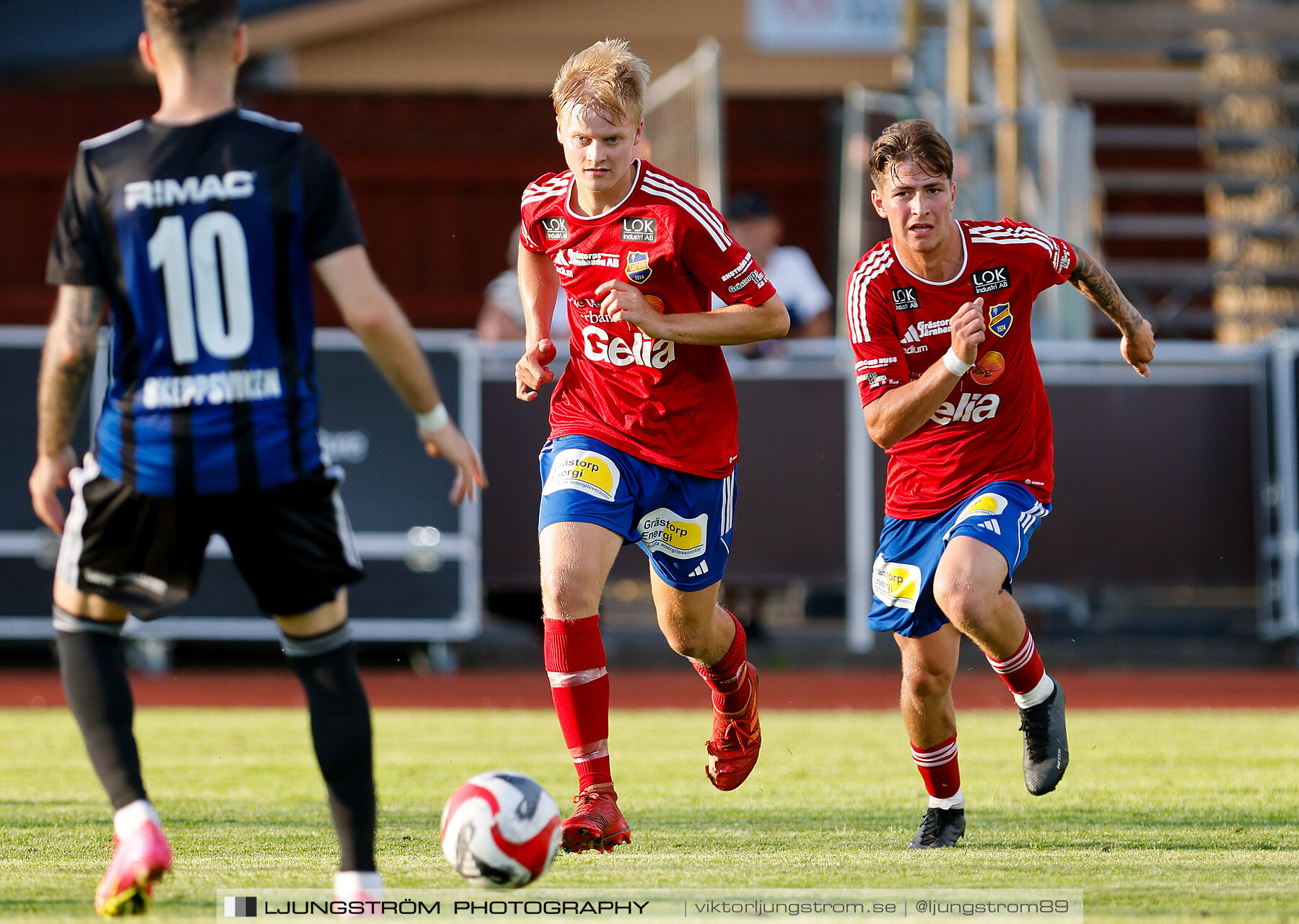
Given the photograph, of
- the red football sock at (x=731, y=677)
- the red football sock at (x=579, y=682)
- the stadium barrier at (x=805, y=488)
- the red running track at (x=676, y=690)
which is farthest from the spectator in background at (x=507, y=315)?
the red football sock at (x=579, y=682)

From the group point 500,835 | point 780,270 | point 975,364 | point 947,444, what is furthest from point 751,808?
point 780,270

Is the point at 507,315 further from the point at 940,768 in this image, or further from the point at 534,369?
the point at 940,768

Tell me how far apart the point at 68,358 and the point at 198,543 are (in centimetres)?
53

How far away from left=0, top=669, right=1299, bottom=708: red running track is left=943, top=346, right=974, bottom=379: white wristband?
18.1 ft

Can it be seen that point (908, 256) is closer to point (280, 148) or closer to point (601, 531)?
point (601, 531)

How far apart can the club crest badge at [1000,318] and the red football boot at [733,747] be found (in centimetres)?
154

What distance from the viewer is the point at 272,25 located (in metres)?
19.2

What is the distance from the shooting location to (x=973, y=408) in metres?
5.79

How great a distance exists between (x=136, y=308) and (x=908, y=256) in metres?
2.66

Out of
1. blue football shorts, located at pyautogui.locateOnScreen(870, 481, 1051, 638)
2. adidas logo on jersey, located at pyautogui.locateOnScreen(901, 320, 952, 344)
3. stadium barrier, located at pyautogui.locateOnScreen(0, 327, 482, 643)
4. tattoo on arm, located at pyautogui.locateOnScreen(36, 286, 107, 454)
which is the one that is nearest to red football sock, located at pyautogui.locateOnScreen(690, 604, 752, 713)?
blue football shorts, located at pyautogui.locateOnScreen(870, 481, 1051, 638)

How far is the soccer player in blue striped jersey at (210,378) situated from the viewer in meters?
4.04

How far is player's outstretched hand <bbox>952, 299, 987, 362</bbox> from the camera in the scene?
5262 mm

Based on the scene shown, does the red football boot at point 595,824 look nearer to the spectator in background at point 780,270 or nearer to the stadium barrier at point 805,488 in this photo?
the stadium barrier at point 805,488

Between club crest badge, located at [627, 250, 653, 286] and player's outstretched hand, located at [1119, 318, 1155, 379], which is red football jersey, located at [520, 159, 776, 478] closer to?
club crest badge, located at [627, 250, 653, 286]
